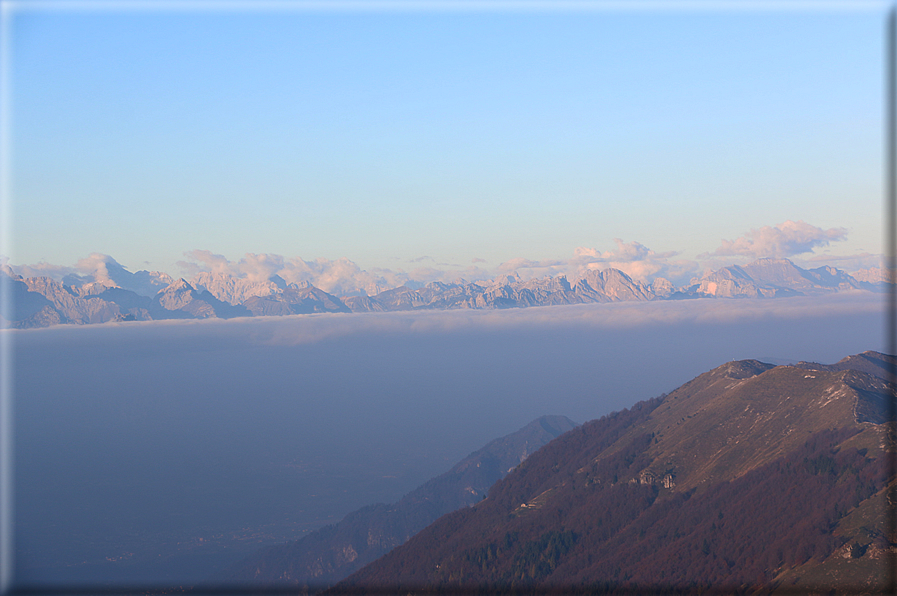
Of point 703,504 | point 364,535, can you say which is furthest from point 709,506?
point 364,535

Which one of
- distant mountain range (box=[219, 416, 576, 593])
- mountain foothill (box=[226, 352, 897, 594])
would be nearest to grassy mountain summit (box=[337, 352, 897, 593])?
mountain foothill (box=[226, 352, 897, 594])

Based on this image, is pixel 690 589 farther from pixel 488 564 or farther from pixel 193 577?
pixel 193 577

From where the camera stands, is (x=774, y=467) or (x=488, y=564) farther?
(x=488, y=564)

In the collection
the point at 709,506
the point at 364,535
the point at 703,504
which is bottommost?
the point at 364,535

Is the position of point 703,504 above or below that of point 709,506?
below

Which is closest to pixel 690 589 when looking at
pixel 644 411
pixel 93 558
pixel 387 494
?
pixel 644 411

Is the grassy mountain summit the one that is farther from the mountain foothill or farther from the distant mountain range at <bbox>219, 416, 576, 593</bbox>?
the distant mountain range at <bbox>219, 416, 576, 593</bbox>

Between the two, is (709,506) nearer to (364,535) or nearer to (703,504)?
(703,504)
